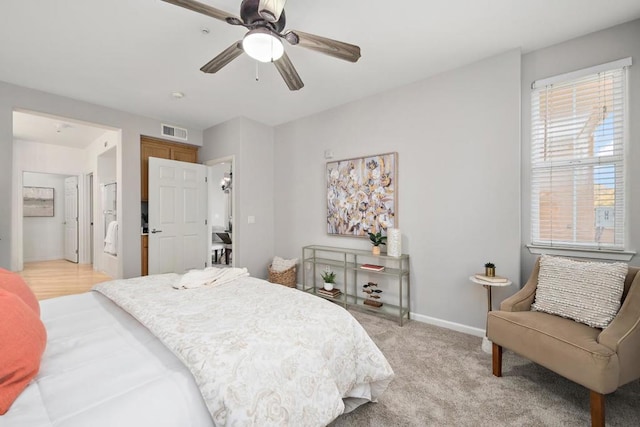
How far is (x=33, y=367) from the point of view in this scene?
91 centimetres

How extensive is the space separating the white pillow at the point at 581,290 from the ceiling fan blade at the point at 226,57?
2.71m

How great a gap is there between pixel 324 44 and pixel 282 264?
3.00m

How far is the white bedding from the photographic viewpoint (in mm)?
789

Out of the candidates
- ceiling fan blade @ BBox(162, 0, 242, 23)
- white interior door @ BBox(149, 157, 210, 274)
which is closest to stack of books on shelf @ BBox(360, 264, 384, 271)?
ceiling fan blade @ BBox(162, 0, 242, 23)

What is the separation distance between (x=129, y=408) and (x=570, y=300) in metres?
2.50

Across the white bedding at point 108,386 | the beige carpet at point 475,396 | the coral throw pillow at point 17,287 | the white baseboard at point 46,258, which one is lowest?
the beige carpet at point 475,396

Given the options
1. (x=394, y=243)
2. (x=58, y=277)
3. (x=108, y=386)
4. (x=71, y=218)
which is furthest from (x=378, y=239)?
(x=71, y=218)

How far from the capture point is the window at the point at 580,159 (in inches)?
85.5

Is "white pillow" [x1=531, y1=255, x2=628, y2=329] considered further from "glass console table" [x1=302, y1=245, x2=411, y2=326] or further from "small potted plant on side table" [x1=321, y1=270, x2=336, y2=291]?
"small potted plant on side table" [x1=321, y1=270, x2=336, y2=291]

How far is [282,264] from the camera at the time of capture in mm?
4066

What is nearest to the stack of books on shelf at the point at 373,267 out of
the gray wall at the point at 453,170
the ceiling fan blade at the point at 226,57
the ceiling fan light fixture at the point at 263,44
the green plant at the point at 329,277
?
the gray wall at the point at 453,170

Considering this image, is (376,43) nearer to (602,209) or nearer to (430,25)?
(430,25)

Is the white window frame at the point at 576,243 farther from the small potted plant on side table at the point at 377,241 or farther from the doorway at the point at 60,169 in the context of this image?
the doorway at the point at 60,169

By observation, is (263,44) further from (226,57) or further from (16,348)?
(16,348)
